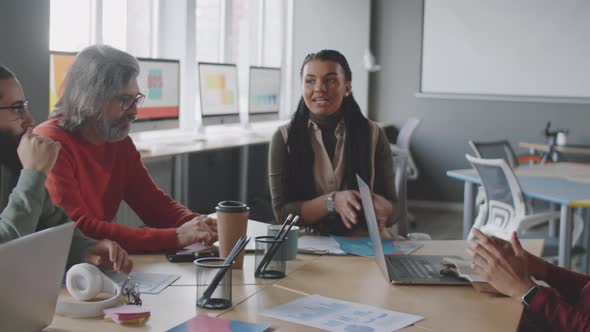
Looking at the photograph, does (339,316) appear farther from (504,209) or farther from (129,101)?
(504,209)

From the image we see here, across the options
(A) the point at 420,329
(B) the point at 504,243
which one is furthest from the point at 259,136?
(A) the point at 420,329

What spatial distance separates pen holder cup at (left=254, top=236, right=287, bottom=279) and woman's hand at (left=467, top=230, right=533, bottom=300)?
50cm

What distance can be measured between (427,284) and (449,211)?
5.80 m

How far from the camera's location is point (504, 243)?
1944 millimetres

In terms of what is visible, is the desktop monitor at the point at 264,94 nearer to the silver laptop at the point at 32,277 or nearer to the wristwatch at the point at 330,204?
the wristwatch at the point at 330,204

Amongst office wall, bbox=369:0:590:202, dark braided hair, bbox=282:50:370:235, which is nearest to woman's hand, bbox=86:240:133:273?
dark braided hair, bbox=282:50:370:235

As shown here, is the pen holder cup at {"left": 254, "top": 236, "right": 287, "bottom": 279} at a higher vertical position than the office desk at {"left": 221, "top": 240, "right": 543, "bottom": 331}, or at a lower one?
higher

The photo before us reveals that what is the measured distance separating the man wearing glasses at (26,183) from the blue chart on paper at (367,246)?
0.72m

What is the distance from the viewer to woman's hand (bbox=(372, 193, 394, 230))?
2.53 m

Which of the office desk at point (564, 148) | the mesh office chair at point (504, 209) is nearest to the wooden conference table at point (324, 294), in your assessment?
the mesh office chair at point (504, 209)

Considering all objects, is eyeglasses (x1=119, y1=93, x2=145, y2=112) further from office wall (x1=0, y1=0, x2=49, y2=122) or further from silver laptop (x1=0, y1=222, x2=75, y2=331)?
office wall (x1=0, y1=0, x2=49, y2=122)

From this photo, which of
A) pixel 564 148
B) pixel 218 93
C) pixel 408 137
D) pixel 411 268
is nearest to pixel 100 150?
pixel 411 268

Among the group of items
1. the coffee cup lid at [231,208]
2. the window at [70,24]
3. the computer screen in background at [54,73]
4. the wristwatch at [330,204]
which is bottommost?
the wristwatch at [330,204]

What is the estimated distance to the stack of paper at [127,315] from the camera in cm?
151
